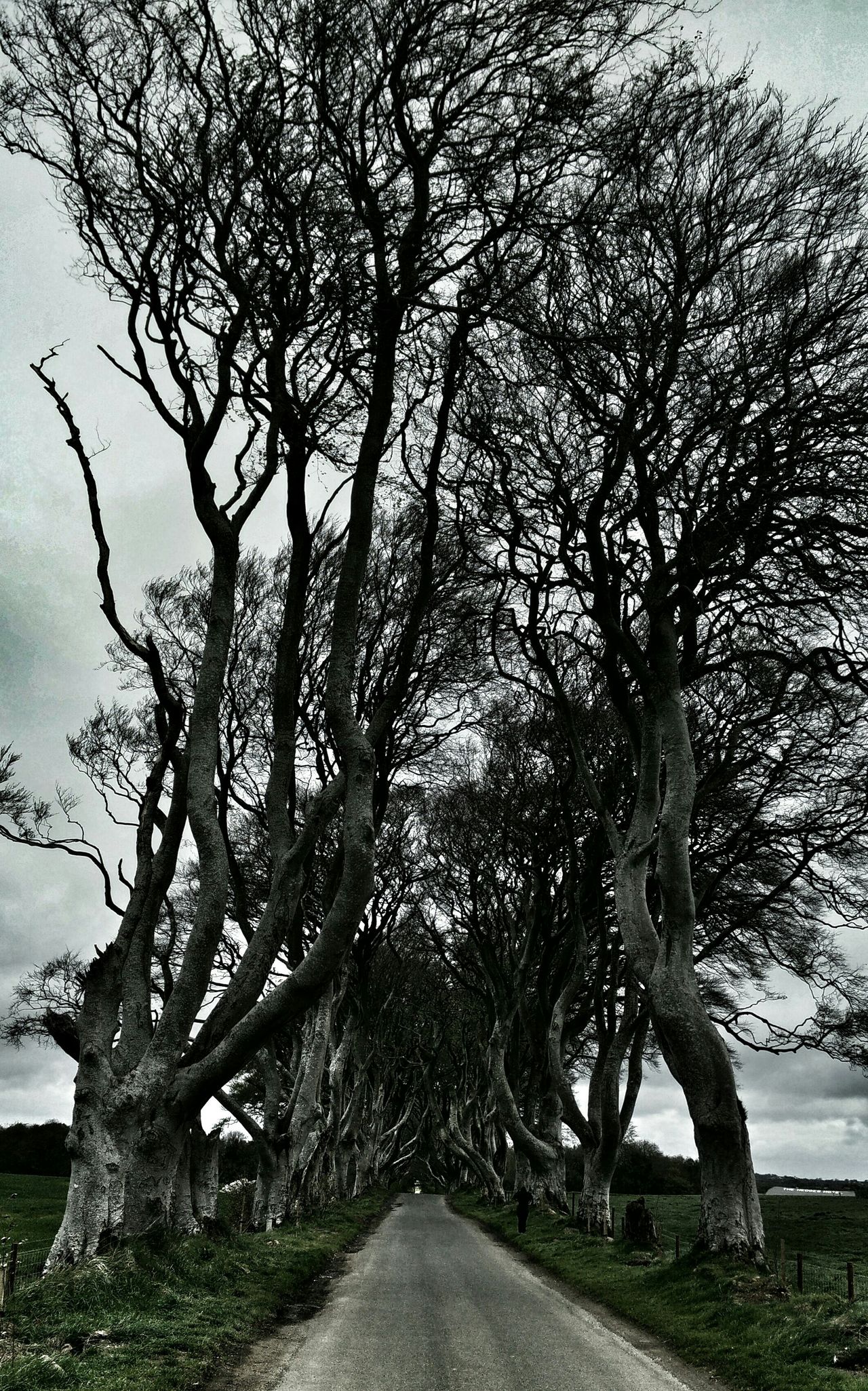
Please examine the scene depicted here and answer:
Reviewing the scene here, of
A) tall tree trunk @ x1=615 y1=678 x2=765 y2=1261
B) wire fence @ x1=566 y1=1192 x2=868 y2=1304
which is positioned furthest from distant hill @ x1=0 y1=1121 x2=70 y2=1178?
tall tree trunk @ x1=615 y1=678 x2=765 y2=1261

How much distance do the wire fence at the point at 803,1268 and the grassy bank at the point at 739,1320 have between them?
1.46ft

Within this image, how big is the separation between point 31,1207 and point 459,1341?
3250 cm

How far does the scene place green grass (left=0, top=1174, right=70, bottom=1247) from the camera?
27688 millimetres

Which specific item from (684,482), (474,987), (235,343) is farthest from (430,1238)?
(235,343)

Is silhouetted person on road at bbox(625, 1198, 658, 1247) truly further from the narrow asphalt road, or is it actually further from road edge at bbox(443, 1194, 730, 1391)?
the narrow asphalt road

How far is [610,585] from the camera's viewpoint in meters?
14.9

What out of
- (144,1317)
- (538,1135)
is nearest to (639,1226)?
(538,1135)

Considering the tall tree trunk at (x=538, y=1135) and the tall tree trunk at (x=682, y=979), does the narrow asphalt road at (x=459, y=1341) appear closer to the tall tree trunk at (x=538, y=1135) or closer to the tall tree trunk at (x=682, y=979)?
the tall tree trunk at (x=682, y=979)

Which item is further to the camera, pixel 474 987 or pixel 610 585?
pixel 474 987

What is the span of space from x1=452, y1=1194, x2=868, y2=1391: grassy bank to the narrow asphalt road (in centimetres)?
46

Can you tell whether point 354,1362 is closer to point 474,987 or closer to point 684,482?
point 684,482

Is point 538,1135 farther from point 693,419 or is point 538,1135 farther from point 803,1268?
point 693,419

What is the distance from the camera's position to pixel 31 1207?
36312 millimetres

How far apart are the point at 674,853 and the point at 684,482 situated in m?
4.71
